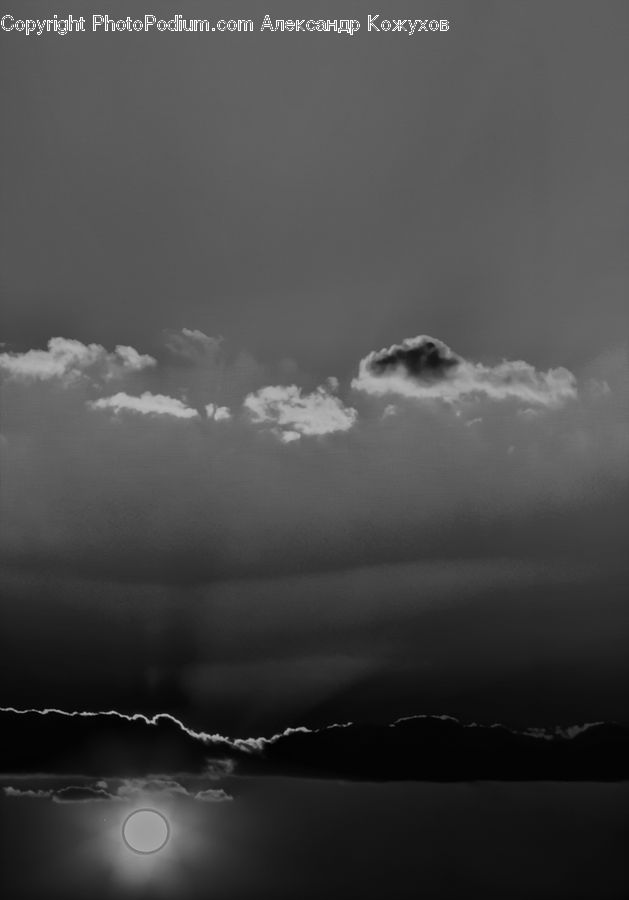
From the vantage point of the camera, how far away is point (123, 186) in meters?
3.16

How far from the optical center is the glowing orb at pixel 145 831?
9.35ft

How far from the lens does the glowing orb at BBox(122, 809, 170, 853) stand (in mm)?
2850

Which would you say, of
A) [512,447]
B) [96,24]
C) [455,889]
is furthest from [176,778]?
[96,24]

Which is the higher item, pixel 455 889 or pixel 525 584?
pixel 525 584

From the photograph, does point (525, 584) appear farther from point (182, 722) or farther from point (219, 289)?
point (219, 289)

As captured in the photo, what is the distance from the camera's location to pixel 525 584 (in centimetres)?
307

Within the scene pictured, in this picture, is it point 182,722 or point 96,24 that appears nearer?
point 182,722

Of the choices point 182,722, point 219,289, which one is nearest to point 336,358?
point 219,289

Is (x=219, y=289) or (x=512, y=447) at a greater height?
(x=219, y=289)

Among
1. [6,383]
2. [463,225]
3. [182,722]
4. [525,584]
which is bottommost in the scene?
[182,722]

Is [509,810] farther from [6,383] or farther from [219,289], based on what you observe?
[6,383]

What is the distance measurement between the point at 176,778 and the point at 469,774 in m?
0.98

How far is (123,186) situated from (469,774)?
7.82ft

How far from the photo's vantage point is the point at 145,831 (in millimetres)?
2867
